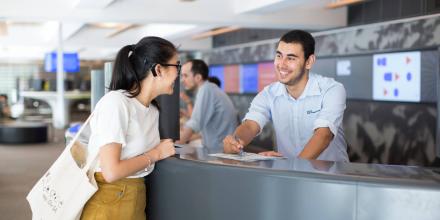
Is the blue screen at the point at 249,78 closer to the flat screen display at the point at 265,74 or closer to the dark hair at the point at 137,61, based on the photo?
the flat screen display at the point at 265,74

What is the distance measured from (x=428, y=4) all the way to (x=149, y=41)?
21.9 ft

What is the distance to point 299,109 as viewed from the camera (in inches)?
141

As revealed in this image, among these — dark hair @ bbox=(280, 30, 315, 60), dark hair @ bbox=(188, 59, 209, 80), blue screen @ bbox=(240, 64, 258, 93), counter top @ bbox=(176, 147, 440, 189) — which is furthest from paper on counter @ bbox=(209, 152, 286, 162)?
blue screen @ bbox=(240, 64, 258, 93)

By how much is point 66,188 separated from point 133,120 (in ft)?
1.38

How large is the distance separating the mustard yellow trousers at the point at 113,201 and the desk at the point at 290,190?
0.89 feet

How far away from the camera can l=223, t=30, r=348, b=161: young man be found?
3328 millimetres

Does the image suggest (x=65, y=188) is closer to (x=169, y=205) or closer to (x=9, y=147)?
(x=169, y=205)

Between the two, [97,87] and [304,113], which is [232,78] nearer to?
[97,87]

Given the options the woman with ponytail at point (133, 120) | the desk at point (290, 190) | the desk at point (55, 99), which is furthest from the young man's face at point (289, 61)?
the desk at point (55, 99)

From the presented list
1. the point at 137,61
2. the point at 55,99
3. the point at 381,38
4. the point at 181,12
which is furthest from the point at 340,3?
the point at 55,99

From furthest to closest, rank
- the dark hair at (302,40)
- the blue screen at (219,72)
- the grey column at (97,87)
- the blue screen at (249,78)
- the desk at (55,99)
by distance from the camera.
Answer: the desk at (55,99)
the blue screen at (219,72)
the blue screen at (249,78)
the grey column at (97,87)
the dark hair at (302,40)

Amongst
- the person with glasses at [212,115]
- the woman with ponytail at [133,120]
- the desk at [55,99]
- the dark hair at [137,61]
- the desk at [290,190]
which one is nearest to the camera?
the desk at [290,190]

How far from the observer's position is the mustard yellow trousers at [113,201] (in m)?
2.58

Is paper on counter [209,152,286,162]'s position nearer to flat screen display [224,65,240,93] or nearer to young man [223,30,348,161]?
young man [223,30,348,161]
